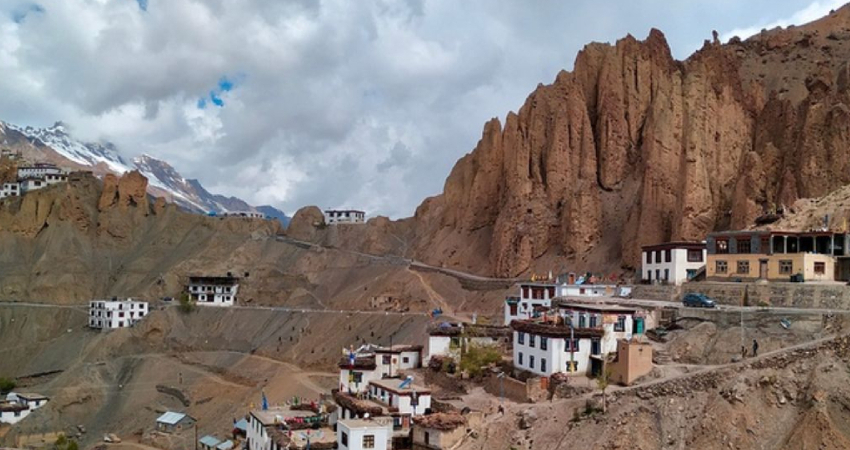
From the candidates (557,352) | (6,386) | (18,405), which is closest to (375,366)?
(557,352)

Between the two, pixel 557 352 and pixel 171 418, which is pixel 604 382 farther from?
pixel 171 418

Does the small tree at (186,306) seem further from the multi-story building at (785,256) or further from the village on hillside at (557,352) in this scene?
the multi-story building at (785,256)

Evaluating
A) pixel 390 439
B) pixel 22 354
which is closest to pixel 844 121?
pixel 390 439

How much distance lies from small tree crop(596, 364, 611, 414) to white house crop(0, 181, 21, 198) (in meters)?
122

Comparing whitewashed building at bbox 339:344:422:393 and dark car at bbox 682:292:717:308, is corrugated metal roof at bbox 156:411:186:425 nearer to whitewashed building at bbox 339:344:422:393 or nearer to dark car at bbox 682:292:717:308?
whitewashed building at bbox 339:344:422:393

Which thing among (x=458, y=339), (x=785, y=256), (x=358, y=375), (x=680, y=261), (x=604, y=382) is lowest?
(x=358, y=375)

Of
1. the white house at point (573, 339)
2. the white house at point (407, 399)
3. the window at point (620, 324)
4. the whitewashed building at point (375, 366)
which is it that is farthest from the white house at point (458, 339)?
the window at point (620, 324)

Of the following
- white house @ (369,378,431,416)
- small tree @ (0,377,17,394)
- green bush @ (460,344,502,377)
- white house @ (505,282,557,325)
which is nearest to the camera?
white house @ (369,378,431,416)

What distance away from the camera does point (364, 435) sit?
3903 centimetres

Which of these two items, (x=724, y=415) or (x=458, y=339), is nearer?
(x=724, y=415)

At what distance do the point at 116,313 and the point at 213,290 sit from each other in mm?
12760

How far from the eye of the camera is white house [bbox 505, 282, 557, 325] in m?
59.6

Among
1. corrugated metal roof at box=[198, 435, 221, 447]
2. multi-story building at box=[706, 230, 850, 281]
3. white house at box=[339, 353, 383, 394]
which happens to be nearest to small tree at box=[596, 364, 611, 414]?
multi-story building at box=[706, 230, 850, 281]

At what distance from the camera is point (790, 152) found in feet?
249
